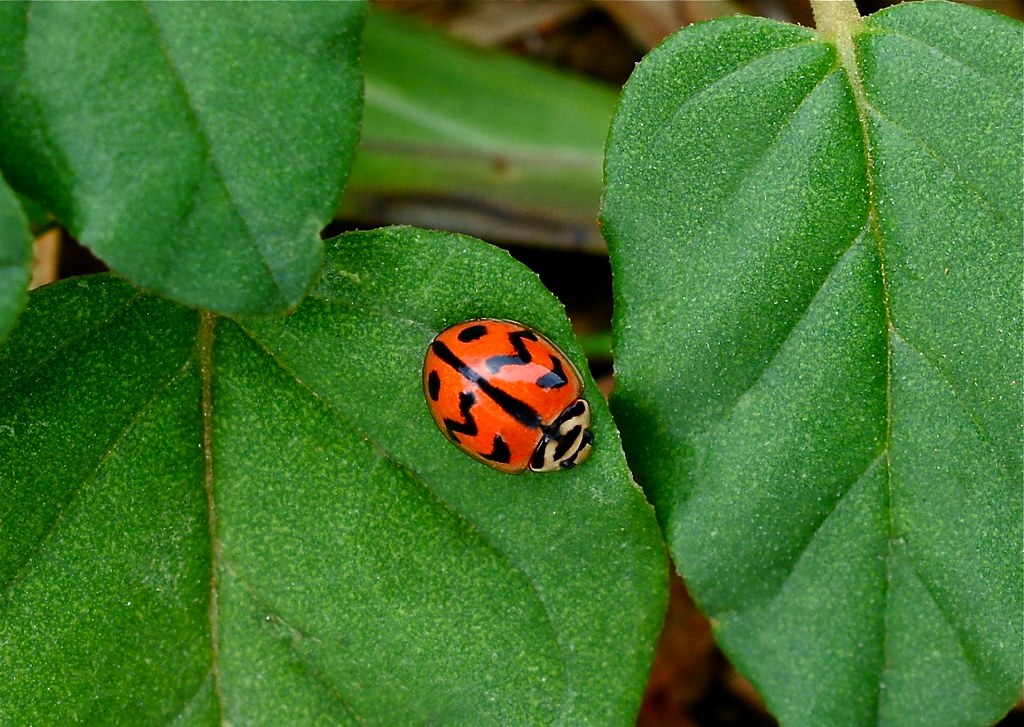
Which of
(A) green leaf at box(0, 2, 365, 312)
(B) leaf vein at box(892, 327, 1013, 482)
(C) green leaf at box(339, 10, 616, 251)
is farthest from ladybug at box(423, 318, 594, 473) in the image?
(C) green leaf at box(339, 10, 616, 251)

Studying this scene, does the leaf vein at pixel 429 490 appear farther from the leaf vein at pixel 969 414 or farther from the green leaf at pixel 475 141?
the green leaf at pixel 475 141

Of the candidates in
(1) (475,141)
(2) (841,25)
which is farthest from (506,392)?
(1) (475,141)

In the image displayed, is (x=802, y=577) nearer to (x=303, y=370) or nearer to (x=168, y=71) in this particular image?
(x=303, y=370)

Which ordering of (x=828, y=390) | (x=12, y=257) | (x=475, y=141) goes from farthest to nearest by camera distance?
(x=475, y=141) < (x=828, y=390) < (x=12, y=257)

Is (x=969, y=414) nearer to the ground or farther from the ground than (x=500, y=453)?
farther from the ground

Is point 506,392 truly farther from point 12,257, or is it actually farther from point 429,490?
point 12,257

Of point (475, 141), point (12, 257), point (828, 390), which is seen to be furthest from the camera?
point (475, 141)

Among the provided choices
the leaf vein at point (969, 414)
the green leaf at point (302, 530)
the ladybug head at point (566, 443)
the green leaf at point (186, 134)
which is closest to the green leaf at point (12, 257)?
the green leaf at point (186, 134)

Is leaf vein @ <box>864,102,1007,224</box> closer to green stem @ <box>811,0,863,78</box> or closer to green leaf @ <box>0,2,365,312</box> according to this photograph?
green stem @ <box>811,0,863,78</box>
